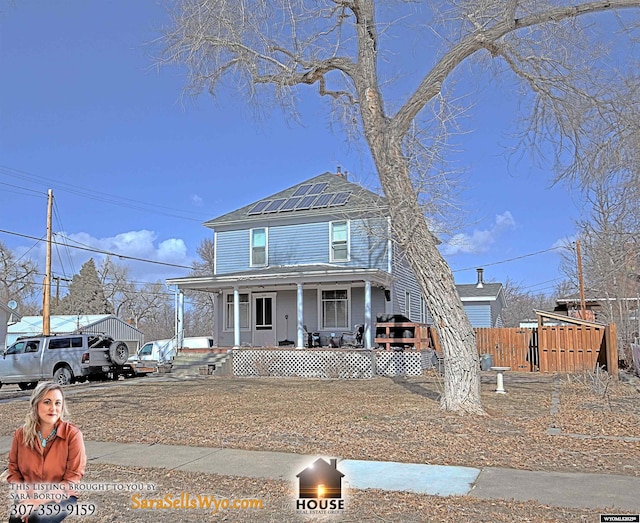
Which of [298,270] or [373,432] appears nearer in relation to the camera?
[373,432]

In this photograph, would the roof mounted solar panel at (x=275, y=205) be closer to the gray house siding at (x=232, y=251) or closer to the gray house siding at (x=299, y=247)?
the gray house siding at (x=299, y=247)

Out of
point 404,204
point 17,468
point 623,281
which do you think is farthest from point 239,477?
point 623,281

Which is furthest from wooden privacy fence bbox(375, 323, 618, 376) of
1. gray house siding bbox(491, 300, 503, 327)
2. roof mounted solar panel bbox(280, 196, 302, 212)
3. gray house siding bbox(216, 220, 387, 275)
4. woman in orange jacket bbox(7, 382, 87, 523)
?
woman in orange jacket bbox(7, 382, 87, 523)

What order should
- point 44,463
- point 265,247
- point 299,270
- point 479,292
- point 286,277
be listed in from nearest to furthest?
point 44,463 < point 286,277 < point 299,270 < point 265,247 < point 479,292

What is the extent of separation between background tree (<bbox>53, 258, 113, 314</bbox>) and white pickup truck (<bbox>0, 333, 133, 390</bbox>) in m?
43.5

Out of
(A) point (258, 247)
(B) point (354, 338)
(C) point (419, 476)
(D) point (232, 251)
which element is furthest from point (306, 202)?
(C) point (419, 476)

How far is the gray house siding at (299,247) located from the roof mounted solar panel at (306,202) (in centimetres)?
73

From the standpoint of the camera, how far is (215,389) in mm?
14734

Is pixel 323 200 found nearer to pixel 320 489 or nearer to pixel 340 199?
pixel 340 199

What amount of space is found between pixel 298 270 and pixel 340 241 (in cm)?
217

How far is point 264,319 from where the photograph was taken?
23.3m

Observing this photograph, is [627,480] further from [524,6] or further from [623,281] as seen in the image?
[623,281]

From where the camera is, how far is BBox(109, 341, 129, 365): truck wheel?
18656 millimetres

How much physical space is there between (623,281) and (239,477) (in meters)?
20.7
